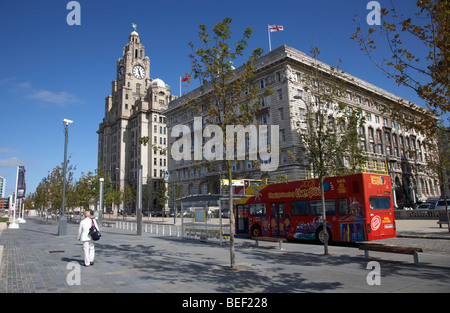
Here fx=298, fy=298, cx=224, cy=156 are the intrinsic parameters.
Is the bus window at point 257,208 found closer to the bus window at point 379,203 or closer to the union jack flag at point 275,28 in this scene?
the bus window at point 379,203

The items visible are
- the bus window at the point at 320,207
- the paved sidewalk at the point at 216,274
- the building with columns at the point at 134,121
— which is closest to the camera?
the paved sidewalk at the point at 216,274

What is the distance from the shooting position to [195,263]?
10961 millimetres

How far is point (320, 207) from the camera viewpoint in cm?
1664

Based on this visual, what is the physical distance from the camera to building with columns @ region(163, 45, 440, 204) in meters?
43.8

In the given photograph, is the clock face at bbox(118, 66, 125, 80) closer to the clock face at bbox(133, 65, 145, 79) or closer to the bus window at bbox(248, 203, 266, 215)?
the clock face at bbox(133, 65, 145, 79)

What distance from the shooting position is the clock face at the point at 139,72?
10527cm

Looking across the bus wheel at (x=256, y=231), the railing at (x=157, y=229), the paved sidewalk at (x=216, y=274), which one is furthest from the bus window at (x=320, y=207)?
the railing at (x=157, y=229)

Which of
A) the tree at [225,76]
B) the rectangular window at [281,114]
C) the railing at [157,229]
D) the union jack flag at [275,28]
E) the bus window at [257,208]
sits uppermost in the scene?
the union jack flag at [275,28]

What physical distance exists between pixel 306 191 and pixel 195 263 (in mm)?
8847

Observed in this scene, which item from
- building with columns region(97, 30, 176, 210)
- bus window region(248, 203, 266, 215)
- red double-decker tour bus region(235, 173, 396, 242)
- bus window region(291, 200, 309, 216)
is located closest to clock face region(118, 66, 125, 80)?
building with columns region(97, 30, 176, 210)

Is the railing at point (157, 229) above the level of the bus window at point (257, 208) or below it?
below

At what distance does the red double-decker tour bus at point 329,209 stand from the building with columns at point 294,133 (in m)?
14.6

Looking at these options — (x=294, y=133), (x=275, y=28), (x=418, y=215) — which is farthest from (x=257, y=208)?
(x=275, y=28)

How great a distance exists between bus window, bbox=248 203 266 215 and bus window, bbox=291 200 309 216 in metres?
2.48
